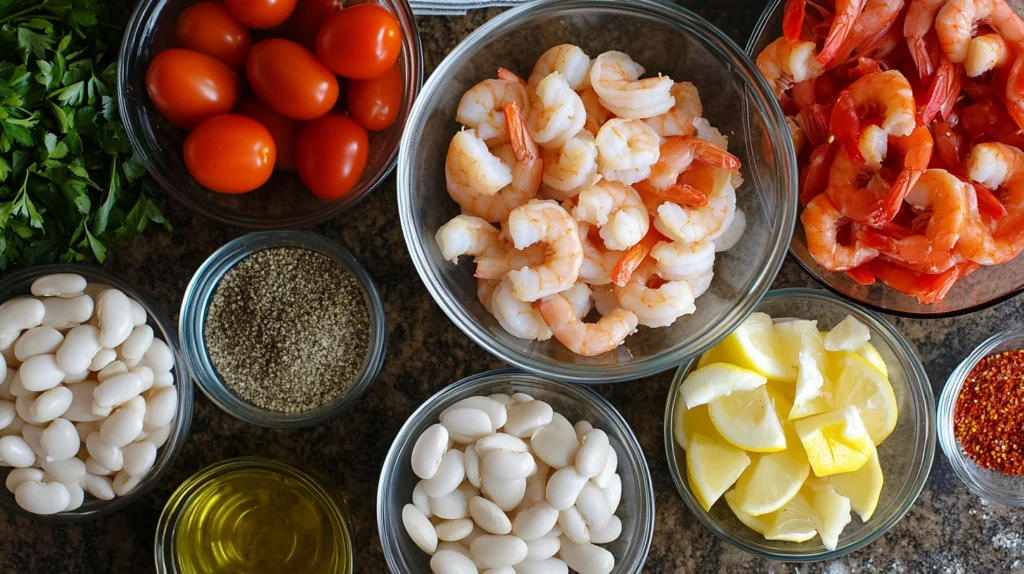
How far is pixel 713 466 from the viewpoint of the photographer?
1.48 m

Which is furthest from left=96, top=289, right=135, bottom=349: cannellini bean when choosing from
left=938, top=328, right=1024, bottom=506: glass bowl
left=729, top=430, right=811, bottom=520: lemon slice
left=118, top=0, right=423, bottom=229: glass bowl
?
left=938, top=328, right=1024, bottom=506: glass bowl

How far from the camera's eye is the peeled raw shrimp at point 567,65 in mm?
1287

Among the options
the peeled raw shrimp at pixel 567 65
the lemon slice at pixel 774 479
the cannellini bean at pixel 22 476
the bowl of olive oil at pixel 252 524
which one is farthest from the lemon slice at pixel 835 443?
the cannellini bean at pixel 22 476

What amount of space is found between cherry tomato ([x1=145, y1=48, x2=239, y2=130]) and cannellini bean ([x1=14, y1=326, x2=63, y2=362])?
1.50 ft

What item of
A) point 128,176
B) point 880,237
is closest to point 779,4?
point 880,237

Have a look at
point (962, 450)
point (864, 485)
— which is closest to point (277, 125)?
point (864, 485)

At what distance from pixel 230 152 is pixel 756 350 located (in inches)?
40.9

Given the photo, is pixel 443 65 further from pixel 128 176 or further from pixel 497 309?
pixel 128 176

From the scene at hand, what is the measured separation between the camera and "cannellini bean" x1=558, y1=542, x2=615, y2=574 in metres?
1.43

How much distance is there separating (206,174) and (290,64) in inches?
9.9

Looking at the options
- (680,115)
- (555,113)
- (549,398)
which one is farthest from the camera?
(549,398)

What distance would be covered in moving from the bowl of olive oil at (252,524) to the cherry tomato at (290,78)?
2.27 ft

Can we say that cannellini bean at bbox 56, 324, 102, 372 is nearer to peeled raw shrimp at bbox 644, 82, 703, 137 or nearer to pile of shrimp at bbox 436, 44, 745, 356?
pile of shrimp at bbox 436, 44, 745, 356

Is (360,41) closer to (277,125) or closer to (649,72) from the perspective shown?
(277,125)
